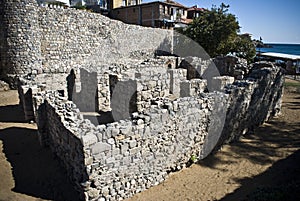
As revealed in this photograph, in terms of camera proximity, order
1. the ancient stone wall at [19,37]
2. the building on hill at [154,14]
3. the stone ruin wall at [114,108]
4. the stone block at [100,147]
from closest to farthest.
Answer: the stone block at [100,147], the stone ruin wall at [114,108], the ancient stone wall at [19,37], the building on hill at [154,14]

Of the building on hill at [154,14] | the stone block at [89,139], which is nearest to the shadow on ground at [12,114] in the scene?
the stone block at [89,139]

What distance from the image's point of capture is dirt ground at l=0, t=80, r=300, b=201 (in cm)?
615

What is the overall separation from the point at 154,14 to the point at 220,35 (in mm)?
16907

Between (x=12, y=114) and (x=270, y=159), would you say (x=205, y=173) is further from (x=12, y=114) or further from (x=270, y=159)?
(x=12, y=114)

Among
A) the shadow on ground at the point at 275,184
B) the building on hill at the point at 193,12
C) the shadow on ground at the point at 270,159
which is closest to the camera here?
the shadow on ground at the point at 275,184

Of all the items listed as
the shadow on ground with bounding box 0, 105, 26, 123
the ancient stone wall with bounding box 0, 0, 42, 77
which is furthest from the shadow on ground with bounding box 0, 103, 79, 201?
the ancient stone wall with bounding box 0, 0, 42, 77

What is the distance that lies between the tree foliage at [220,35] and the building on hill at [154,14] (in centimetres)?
1393

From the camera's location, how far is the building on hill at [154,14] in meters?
38.4

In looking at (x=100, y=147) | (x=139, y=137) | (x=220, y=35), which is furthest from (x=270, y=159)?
(x=220, y=35)

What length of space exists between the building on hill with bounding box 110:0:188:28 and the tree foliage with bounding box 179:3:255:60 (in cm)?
1393

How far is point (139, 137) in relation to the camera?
20.4 feet

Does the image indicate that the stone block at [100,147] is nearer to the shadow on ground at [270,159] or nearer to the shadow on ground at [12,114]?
the shadow on ground at [270,159]

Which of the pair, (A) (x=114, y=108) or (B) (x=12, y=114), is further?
(B) (x=12, y=114)

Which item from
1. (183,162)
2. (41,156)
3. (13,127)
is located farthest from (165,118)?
(13,127)
